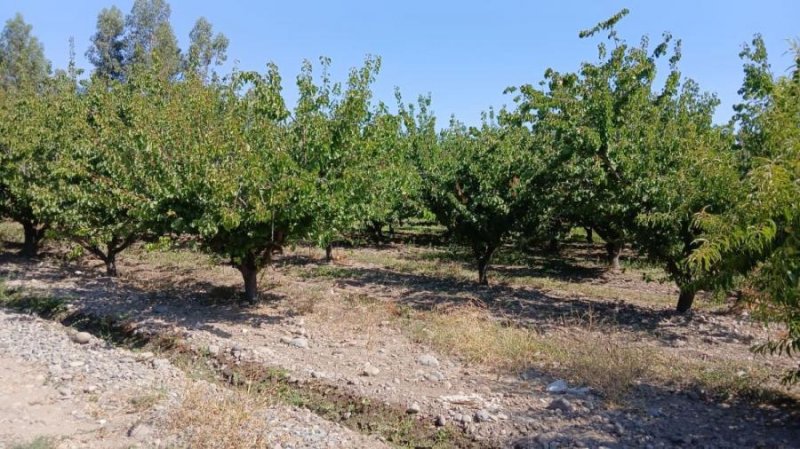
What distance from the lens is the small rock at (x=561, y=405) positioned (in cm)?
585

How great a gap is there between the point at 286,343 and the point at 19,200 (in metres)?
8.47

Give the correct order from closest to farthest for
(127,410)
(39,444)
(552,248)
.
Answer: (39,444), (127,410), (552,248)

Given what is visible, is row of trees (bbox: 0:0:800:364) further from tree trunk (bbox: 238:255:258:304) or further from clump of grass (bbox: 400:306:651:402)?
clump of grass (bbox: 400:306:651:402)

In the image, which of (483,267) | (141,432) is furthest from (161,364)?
(483,267)

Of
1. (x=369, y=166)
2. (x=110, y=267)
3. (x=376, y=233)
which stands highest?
(x=369, y=166)

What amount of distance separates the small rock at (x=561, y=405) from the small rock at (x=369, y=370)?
2061 mm

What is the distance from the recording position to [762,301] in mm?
4520

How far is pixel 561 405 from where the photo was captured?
5.90 m

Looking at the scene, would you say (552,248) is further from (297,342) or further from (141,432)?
(141,432)

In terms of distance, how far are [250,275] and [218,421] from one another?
197 inches

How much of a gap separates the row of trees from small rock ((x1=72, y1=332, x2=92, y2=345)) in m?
1.74

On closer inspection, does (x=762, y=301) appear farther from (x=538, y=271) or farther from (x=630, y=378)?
(x=538, y=271)

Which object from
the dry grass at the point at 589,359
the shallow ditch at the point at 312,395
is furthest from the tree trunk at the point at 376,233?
the shallow ditch at the point at 312,395

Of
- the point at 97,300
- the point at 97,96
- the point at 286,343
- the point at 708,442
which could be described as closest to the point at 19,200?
the point at 97,96
